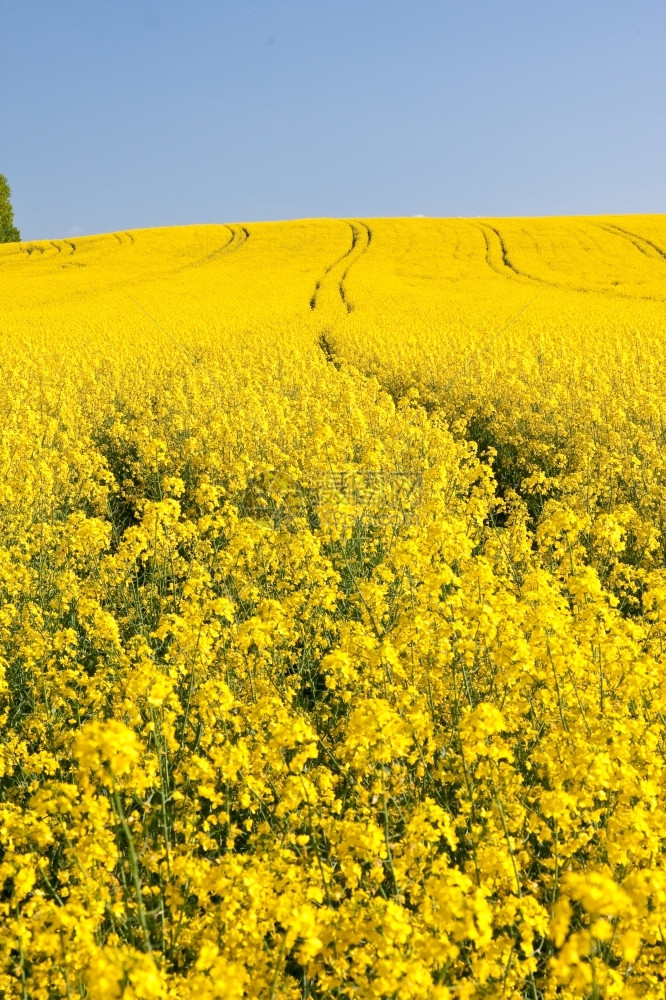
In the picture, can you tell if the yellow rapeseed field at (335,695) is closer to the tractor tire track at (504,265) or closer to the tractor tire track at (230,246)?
the tractor tire track at (504,265)

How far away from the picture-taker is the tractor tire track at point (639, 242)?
3447cm

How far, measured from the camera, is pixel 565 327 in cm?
1864

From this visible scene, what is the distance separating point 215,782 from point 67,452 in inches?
270

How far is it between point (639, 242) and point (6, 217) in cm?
5764

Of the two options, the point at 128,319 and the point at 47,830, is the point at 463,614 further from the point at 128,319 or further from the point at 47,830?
the point at 128,319

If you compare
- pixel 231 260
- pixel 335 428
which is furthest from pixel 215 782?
pixel 231 260

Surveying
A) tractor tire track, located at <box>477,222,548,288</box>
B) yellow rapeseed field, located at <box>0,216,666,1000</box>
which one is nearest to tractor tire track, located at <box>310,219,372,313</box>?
tractor tire track, located at <box>477,222,548,288</box>

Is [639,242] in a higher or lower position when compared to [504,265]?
higher

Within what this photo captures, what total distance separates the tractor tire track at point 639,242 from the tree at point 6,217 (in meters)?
53.7

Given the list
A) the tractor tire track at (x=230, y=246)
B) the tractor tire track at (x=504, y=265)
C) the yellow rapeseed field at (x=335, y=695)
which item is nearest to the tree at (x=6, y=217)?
the tractor tire track at (x=230, y=246)

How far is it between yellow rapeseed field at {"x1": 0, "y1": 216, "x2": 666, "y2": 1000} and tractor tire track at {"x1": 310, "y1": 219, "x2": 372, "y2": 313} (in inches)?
515

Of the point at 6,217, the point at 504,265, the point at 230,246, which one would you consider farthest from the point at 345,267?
the point at 6,217

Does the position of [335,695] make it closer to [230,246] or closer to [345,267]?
[345,267]

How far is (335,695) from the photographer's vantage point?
3996mm
